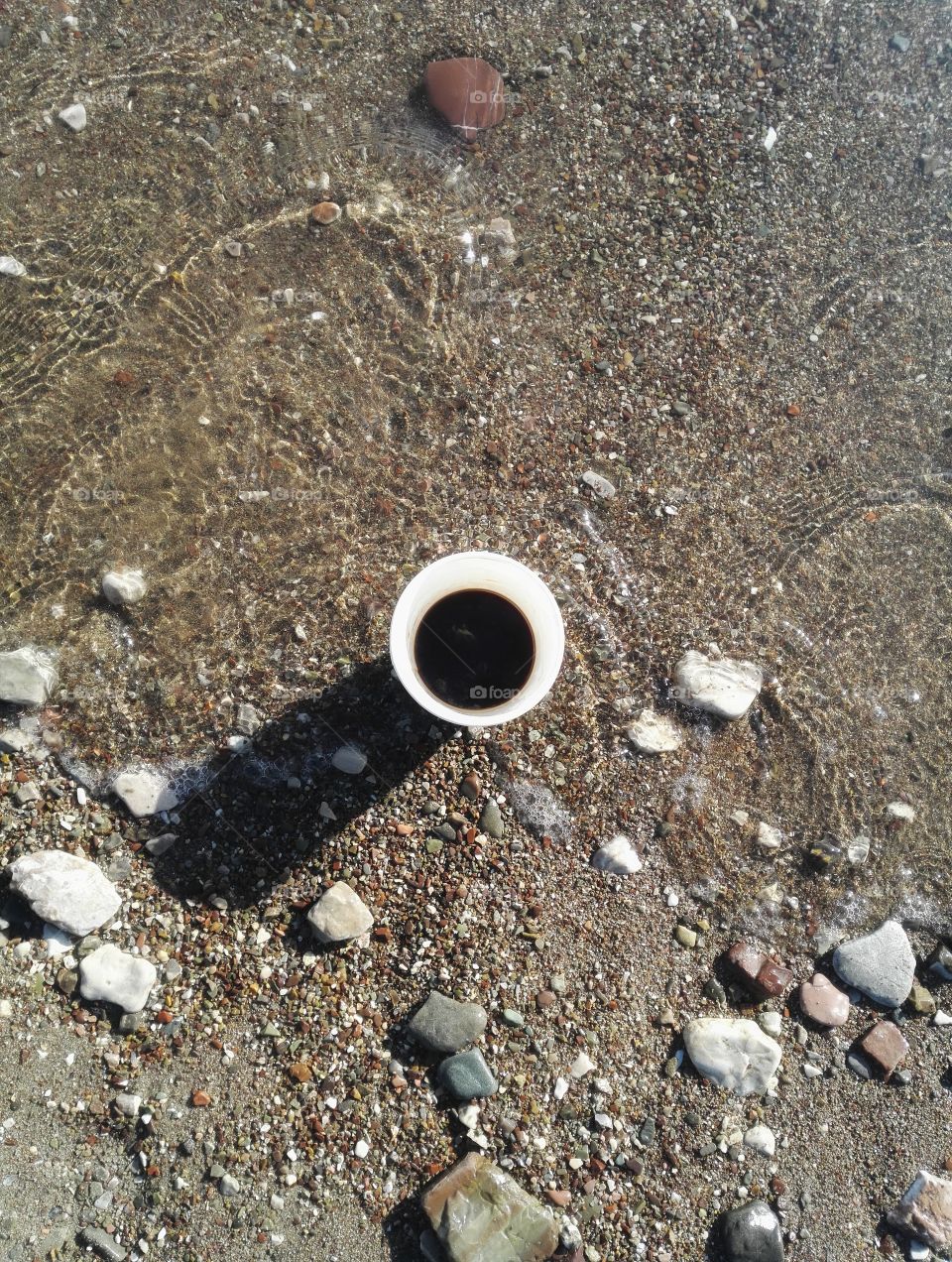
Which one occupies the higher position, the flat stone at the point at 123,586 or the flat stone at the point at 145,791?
the flat stone at the point at 123,586

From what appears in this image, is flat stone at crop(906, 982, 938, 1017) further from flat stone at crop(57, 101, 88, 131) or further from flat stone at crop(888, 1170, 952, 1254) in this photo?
flat stone at crop(57, 101, 88, 131)

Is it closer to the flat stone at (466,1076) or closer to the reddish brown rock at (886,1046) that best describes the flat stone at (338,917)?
the flat stone at (466,1076)

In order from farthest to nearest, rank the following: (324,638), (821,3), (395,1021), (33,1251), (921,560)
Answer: (821,3), (921,560), (324,638), (395,1021), (33,1251)

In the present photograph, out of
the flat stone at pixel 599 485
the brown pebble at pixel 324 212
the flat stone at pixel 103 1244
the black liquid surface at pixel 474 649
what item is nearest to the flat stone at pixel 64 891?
the flat stone at pixel 103 1244

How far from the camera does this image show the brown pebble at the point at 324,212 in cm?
338

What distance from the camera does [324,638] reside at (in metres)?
3.15

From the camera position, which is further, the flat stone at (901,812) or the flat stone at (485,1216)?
the flat stone at (901,812)

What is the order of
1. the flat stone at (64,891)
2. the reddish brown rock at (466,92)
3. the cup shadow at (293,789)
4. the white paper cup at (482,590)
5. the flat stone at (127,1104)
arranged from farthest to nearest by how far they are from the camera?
the reddish brown rock at (466,92) → the cup shadow at (293,789) → the flat stone at (64,891) → the flat stone at (127,1104) → the white paper cup at (482,590)

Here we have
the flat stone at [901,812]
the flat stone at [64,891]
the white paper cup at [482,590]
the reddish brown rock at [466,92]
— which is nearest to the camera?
the white paper cup at [482,590]

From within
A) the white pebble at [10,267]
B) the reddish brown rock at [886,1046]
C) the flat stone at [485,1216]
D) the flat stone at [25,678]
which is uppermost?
the white pebble at [10,267]

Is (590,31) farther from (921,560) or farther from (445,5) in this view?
(921,560)

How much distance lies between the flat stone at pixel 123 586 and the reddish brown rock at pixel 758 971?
101 inches

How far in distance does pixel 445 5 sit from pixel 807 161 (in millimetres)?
1662

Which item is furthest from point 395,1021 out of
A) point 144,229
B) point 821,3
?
point 821,3
